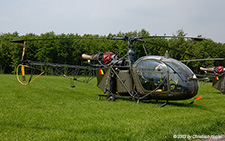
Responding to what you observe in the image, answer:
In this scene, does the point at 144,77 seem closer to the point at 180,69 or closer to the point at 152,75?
the point at 152,75

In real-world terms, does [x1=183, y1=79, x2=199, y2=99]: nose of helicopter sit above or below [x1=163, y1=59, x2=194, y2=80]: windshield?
below

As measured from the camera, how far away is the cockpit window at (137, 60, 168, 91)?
9.33 meters

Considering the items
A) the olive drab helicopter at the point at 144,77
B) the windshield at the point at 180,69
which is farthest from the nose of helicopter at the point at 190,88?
the windshield at the point at 180,69

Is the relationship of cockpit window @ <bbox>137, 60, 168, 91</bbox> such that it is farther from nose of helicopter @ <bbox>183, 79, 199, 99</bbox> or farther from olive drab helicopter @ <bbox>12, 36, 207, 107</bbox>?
nose of helicopter @ <bbox>183, 79, 199, 99</bbox>

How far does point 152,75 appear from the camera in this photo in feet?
31.5

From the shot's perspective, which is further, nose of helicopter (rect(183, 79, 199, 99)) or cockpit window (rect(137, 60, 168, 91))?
cockpit window (rect(137, 60, 168, 91))

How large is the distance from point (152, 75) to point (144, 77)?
462mm

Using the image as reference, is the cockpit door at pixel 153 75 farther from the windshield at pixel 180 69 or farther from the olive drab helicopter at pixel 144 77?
the windshield at pixel 180 69

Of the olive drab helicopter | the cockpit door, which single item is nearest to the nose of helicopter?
the olive drab helicopter

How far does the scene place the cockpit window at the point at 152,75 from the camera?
9.33m

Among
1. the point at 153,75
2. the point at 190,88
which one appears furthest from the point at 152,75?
the point at 190,88

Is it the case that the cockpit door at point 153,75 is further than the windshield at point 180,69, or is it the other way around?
the cockpit door at point 153,75

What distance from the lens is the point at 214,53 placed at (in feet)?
203

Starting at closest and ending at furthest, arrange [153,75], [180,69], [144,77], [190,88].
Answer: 1. [190,88]
2. [180,69]
3. [153,75]
4. [144,77]
